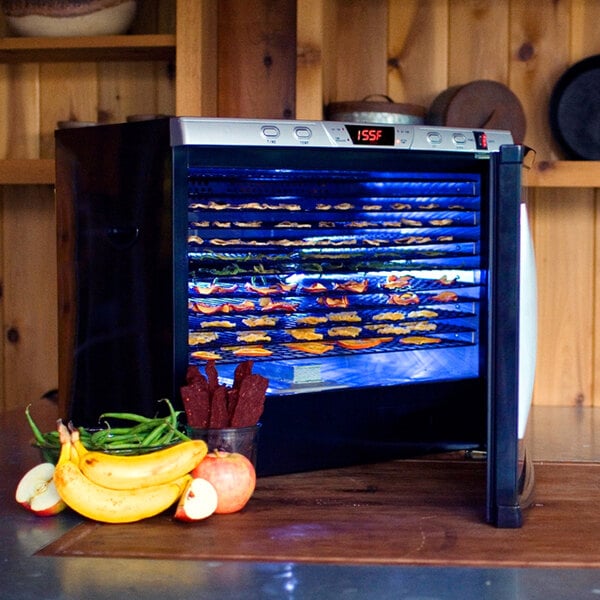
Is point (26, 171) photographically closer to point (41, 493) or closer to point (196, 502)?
point (41, 493)

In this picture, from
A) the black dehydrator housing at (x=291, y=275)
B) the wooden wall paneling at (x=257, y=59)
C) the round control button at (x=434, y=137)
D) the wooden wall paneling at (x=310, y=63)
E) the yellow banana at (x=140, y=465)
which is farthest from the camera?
the wooden wall paneling at (x=257, y=59)

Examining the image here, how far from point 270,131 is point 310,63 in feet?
2.13

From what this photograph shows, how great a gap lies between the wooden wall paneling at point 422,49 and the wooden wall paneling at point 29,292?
940 millimetres

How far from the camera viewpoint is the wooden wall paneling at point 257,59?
2.56 meters

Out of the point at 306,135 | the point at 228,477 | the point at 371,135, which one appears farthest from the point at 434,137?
the point at 228,477

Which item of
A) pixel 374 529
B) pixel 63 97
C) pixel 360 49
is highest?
pixel 360 49

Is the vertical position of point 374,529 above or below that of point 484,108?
below

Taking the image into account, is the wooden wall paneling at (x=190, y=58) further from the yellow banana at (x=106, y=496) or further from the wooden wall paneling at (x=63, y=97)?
the yellow banana at (x=106, y=496)

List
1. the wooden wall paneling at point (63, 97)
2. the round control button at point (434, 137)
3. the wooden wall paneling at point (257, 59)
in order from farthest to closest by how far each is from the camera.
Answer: the wooden wall paneling at point (63, 97)
the wooden wall paneling at point (257, 59)
the round control button at point (434, 137)

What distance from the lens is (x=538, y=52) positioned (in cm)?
267

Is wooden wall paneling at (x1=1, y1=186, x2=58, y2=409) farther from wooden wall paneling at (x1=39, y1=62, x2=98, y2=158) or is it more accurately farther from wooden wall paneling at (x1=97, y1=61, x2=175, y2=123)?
wooden wall paneling at (x1=97, y1=61, x2=175, y2=123)

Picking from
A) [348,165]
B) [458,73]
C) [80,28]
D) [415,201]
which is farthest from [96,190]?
[458,73]

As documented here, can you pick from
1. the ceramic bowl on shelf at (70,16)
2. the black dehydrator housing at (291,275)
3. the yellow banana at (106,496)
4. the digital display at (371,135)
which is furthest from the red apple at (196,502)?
the ceramic bowl on shelf at (70,16)

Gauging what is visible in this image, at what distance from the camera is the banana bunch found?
149 cm
